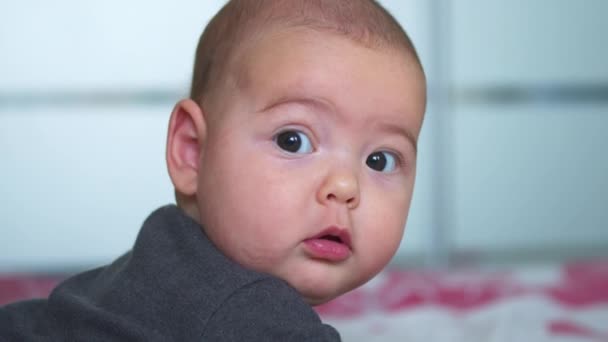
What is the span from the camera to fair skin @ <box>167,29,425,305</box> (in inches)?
37.4

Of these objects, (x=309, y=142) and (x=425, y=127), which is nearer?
(x=309, y=142)

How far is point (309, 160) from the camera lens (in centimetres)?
96

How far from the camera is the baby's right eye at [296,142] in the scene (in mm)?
974

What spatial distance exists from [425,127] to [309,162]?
246cm

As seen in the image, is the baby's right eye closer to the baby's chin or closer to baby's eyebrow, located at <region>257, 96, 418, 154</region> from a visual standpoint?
baby's eyebrow, located at <region>257, 96, 418, 154</region>

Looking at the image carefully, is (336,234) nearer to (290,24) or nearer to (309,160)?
(309,160)

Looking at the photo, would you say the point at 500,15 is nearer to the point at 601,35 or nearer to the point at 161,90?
the point at 601,35

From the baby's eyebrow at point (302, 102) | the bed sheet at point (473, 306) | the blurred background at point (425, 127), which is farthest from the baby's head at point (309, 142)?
the blurred background at point (425, 127)

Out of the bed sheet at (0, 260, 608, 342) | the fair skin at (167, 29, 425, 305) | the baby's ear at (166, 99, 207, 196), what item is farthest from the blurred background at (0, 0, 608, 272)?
the fair skin at (167, 29, 425, 305)

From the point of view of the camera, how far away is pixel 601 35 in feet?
11.2

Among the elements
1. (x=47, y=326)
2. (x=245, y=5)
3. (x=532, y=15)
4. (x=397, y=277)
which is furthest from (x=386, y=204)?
(x=532, y=15)

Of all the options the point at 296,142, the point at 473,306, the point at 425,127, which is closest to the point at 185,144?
the point at 296,142

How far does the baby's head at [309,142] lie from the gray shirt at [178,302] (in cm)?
5

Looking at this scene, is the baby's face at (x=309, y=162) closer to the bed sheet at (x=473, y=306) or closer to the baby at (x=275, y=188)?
the baby at (x=275, y=188)
